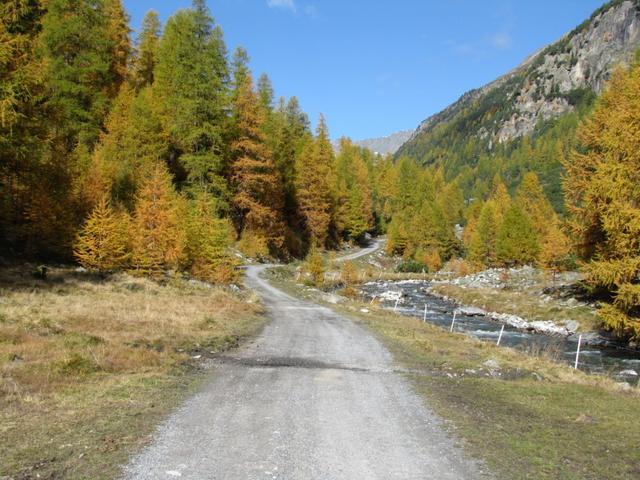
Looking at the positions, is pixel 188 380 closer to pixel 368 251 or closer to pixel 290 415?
pixel 290 415

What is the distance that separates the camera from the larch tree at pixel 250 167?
45.8 m

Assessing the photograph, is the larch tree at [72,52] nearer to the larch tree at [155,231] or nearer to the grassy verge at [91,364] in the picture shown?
the larch tree at [155,231]

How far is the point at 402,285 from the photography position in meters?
58.9

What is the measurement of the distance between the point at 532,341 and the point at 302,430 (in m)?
21.7

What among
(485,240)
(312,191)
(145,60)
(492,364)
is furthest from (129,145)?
(485,240)

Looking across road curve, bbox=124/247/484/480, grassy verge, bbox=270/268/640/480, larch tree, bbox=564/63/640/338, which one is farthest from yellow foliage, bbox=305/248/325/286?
road curve, bbox=124/247/484/480

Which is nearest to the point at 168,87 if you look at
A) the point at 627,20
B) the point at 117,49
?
the point at 117,49

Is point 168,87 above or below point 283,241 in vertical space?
above

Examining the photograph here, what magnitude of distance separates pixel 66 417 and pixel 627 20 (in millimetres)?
219364

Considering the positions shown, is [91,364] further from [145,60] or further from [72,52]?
[145,60]

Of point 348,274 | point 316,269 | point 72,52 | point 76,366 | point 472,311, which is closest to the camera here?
point 76,366

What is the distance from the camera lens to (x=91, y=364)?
1039 cm

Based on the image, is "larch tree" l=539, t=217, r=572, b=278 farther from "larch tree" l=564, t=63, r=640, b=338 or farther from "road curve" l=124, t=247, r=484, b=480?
"road curve" l=124, t=247, r=484, b=480

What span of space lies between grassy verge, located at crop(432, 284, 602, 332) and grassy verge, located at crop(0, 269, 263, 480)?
20435 millimetres
